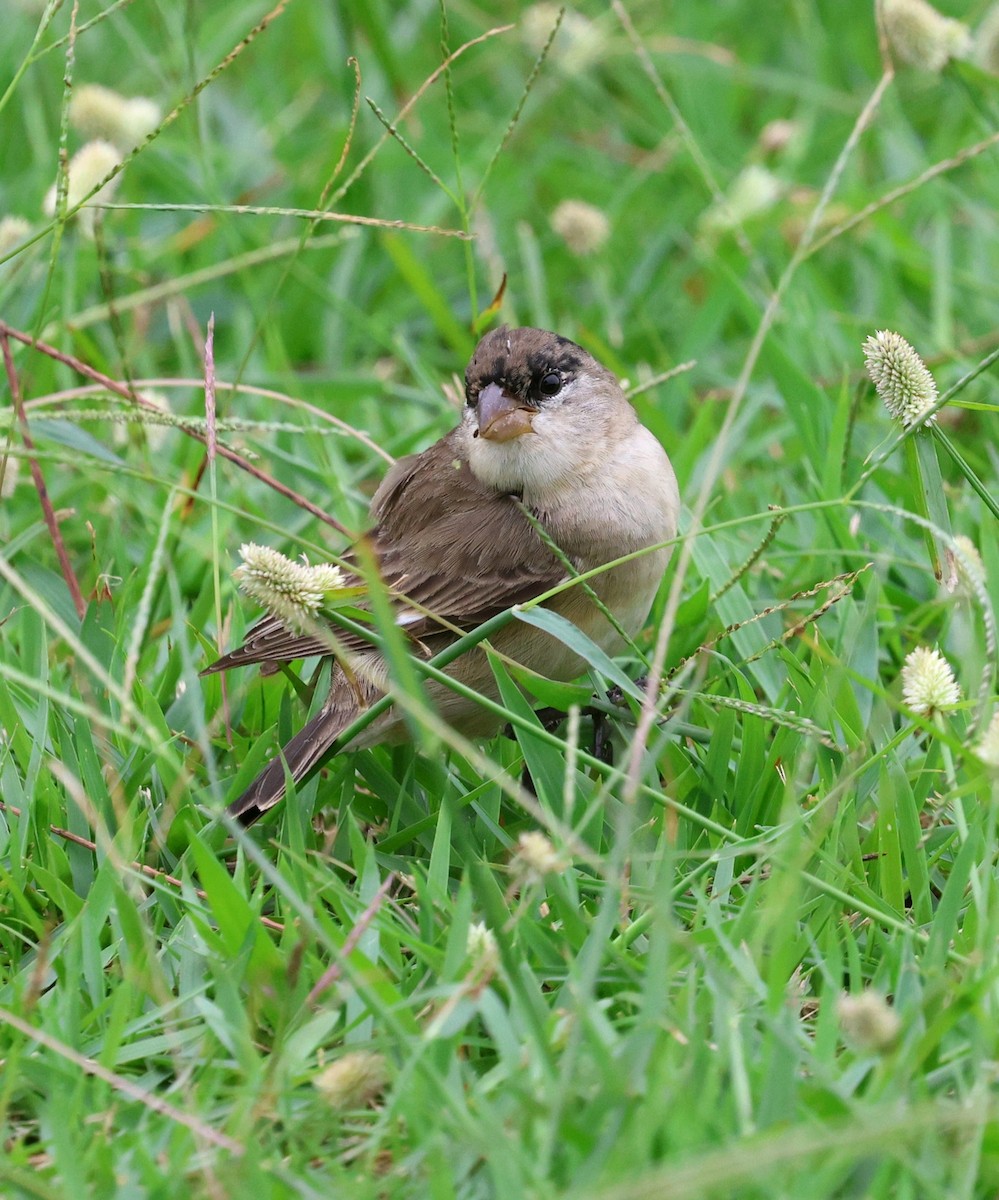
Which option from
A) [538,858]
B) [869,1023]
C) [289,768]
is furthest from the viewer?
[289,768]

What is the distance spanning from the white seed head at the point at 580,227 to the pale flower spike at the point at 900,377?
123 inches

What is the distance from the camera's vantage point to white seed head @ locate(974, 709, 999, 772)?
2295 mm

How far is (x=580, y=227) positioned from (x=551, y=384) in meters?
2.15

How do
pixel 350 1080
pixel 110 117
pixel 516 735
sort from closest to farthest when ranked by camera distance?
1. pixel 350 1080
2. pixel 516 735
3. pixel 110 117

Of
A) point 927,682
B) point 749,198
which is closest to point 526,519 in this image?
point 927,682

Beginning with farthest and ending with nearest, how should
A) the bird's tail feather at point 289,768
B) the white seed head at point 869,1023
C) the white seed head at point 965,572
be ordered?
the bird's tail feather at point 289,768 < the white seed head at point 965,572 < the white seed head at point 869,1023

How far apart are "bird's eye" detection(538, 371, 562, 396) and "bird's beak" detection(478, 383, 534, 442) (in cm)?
9

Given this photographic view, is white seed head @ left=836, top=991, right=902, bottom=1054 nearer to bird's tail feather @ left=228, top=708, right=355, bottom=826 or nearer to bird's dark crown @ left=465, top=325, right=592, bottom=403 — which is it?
bird's tail feather @ left=228, top=708, right=355, bottom=826

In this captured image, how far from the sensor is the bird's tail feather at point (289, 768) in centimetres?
313

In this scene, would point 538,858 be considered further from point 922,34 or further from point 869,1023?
point 922,34

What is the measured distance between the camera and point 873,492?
4.37 metres

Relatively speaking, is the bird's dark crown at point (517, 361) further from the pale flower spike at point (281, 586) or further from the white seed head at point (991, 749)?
the white seed head at point (991, 749)

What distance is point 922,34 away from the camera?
438 cm

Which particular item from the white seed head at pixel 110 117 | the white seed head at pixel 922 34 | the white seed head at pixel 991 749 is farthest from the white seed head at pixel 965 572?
the white seed head at pixel 110 117
